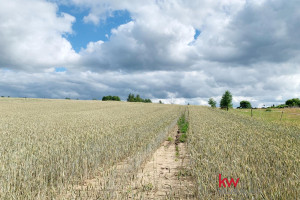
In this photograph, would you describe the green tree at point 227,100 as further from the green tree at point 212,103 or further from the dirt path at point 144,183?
the dirt path at point 144,183

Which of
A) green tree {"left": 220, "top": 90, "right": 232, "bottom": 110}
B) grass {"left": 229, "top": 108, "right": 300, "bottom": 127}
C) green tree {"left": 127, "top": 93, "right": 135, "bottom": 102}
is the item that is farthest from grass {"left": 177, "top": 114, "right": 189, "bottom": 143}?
green tree {"left": 127, "top": 93, "right": 135, "bottom": 102}

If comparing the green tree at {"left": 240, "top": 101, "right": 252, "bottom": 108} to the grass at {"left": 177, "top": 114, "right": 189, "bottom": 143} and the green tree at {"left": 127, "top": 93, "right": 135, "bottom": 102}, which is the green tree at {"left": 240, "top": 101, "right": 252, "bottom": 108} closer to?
the green tree at {"left": 127, "top": 93, "right": 135, "bottom": 102}

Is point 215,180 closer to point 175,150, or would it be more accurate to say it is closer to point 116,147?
point 116,147

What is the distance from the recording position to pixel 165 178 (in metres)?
6.74

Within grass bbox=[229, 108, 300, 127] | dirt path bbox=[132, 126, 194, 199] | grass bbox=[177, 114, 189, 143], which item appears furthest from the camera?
grass bbox=[229, 108, 300, 127]

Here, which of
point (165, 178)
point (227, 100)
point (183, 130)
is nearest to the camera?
point (165, 178)

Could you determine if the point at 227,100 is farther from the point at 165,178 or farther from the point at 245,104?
the point at 245,104

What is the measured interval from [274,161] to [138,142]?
247 inches

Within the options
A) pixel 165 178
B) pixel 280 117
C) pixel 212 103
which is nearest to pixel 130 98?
pixel 212 103

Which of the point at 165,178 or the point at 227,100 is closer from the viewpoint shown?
the point at 165,178

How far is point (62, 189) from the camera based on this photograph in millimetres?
5352

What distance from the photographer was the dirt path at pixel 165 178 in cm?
539

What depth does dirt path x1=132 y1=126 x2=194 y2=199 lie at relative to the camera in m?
5.39

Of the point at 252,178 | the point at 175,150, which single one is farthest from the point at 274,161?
the point at 175,150
